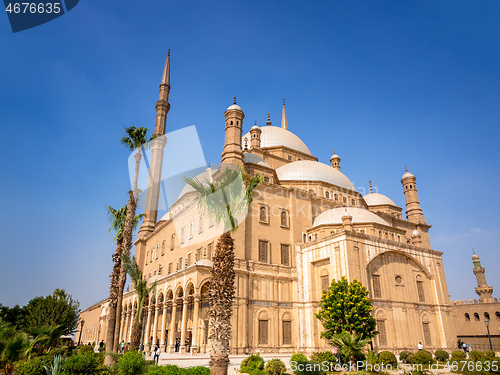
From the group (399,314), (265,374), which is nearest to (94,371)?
(265,374)

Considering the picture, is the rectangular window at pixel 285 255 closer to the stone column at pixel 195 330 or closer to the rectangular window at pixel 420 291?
the stone column at pixel 195 330

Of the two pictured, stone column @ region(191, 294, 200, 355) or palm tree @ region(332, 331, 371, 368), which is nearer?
palm tree @ region(332, 331, 371, 368)

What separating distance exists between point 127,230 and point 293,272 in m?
13.8

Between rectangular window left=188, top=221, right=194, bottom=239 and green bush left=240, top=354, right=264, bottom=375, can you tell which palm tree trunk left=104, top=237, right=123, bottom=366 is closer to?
green bush left=240, top=354, right=264, bottom=375

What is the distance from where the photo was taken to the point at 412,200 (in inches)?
1649

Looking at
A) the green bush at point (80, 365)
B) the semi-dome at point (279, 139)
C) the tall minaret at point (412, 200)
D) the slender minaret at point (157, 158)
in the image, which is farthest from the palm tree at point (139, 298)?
the tall minaret at point (412, 200)

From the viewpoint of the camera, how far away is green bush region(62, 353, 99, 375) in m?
11.8

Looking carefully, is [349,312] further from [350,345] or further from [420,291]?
[420,291]

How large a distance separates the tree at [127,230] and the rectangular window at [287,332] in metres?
11.9

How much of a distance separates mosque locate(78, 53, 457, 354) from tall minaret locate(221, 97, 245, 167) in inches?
3.4

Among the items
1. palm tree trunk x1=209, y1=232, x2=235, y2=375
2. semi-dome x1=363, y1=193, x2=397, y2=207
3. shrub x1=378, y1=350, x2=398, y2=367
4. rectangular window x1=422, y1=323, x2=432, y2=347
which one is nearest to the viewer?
palm tree trunk x1=209, y1=232, x2=235, y2=375

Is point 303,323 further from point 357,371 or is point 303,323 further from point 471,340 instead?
point 471,340

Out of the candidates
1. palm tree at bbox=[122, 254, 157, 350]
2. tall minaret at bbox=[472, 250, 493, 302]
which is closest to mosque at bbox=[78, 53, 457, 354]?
palm tree at bbox=[122, 254, 157, 350]

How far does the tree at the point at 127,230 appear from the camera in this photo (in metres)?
18.0
